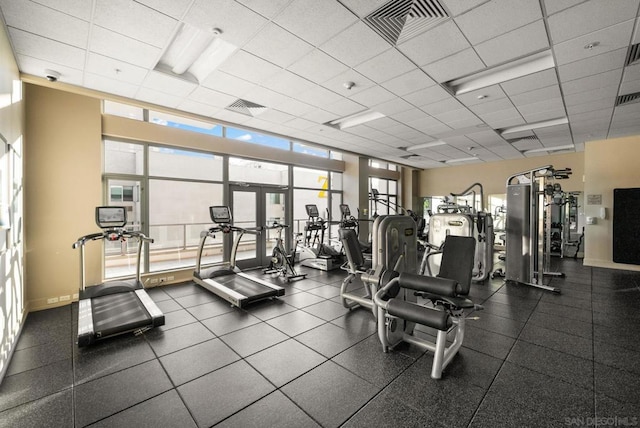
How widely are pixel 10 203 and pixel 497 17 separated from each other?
5391 mm

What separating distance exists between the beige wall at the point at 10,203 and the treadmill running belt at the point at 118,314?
693 mm

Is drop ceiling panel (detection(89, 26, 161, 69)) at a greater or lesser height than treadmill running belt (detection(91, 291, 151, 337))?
greater

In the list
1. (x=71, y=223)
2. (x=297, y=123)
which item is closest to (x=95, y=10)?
(x=71, y=223)

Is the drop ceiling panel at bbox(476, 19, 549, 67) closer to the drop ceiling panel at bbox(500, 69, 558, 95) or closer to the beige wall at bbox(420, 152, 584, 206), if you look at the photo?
the drop ceiling panel at bbox(500, 69, 558, 95)

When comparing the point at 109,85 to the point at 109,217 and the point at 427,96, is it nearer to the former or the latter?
the point at 109,217

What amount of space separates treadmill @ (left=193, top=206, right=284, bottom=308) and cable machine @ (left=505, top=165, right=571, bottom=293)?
15.1 ft

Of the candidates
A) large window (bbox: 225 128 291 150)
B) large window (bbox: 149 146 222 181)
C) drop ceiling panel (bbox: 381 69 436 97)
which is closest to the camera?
drop ceiling panel (bbox: 381 69 436 97)

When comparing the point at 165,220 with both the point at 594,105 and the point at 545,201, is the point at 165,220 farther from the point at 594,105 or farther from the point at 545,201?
the point at 594,105

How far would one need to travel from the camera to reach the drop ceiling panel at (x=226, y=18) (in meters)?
2.61

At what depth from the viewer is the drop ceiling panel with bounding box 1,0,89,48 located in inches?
→ 103

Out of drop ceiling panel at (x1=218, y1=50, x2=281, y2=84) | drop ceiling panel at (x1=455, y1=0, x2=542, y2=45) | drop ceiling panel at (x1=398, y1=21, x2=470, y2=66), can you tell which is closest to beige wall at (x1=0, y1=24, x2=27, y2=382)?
drop ceiling panel at (x1=218, y1=50, x2=281, y2=84)

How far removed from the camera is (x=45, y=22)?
9.24 feet

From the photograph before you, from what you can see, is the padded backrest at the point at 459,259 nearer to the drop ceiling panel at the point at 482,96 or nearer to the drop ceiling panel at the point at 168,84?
the drop ceiling panel at the point at 482,96

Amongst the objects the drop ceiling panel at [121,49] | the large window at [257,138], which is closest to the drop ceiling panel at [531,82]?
the drop ceiling panel at [121,49]
